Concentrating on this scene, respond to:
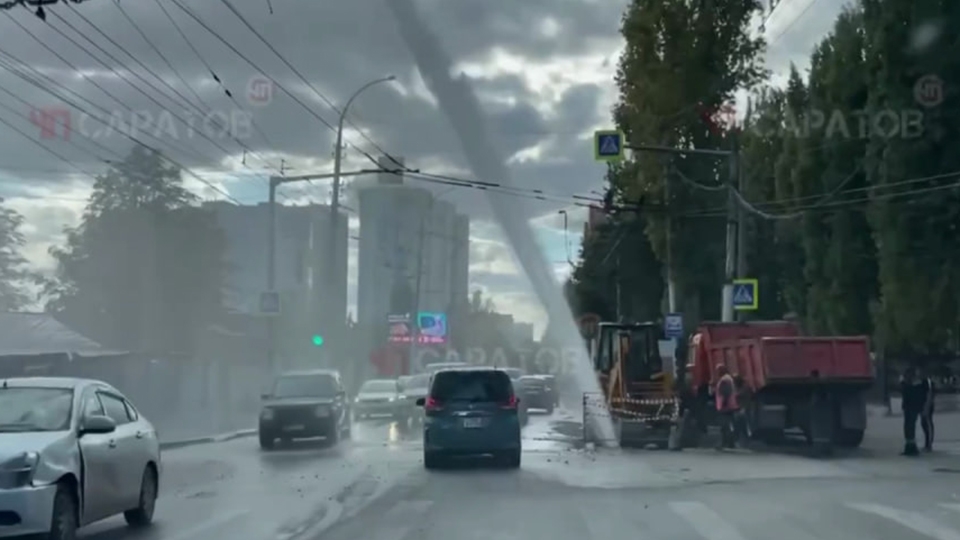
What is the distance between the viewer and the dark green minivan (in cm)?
2755

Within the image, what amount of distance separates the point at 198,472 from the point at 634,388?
1314 cm

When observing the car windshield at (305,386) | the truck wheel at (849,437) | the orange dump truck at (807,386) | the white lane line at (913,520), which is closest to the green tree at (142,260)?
the car windshield at (305,386)

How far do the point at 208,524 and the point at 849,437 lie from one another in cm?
1805

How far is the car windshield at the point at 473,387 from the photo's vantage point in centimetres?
2812

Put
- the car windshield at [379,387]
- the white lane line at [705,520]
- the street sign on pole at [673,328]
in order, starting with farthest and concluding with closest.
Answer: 1. the car windshield at [379,387]
2. the street sign on pole at [673,328]
3. the white lane line at [705,520]

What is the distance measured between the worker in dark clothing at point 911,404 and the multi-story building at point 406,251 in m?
19.6

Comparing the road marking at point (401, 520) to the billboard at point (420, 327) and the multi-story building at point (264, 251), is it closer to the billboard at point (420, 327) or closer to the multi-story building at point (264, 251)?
the billboard at point (420, 327)

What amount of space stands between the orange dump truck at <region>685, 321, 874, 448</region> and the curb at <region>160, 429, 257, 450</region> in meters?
13.2

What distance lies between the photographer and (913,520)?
1722 cm

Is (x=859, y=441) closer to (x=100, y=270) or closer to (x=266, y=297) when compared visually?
(x=266, y=297)

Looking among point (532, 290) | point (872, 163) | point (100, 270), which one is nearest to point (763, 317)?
point (532, 290)

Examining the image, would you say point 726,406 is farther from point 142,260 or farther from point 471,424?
point 142,260

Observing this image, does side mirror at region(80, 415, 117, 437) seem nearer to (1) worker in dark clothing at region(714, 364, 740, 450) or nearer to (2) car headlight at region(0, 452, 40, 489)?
(2) car headlight at region(0, 452, 40, 489)

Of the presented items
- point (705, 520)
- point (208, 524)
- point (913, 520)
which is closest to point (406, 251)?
point (208, 524)
